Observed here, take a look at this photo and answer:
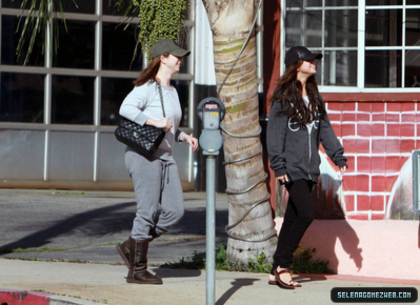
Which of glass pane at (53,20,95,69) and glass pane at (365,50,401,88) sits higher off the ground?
glass pane at (53,20,95,69)

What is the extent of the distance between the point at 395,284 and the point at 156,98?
2.54 meters

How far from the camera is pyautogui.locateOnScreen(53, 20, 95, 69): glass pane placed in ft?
49.9

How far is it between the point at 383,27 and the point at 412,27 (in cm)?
28

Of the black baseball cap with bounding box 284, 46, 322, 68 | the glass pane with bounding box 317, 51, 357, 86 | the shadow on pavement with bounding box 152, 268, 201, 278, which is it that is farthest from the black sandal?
the glass pane with bounding box 317, 51, 357, 86

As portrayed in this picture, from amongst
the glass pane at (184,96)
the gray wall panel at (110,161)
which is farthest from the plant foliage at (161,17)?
the glass pane at (184,96)

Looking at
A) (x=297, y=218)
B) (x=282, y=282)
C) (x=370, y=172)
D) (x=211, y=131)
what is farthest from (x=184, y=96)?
(x=211, y=131)

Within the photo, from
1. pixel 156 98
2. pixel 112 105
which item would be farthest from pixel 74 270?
pixel 112 105

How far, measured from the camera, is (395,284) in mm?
5871

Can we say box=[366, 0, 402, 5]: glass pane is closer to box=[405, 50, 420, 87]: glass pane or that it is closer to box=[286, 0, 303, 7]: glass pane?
box=[405, 50, 420, 87]: glass pane

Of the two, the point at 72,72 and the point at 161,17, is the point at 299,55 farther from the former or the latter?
the point at 72,72

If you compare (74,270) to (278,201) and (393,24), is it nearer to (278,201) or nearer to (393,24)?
(278,201)

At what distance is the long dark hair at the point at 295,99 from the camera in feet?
17.8

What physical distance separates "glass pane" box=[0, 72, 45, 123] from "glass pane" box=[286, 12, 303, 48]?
926 cm

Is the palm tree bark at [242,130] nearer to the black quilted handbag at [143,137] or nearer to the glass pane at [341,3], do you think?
the black quilted handbag at [143,137]
